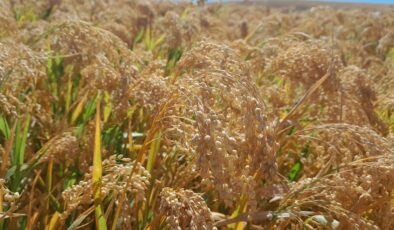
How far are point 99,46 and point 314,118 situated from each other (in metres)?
0.95

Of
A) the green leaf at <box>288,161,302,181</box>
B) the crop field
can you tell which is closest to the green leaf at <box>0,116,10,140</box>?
the crop field

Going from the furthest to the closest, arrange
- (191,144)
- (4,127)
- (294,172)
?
(294,172) < (4,127) < (191,144)

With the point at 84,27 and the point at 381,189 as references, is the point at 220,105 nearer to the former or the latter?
the point at 381,189

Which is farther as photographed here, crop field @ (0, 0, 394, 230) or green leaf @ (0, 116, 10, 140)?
green leaf @ (0, 116, 10, 140)

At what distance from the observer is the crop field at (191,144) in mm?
1396

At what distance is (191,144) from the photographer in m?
1.35

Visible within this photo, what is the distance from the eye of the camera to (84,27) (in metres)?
2.40

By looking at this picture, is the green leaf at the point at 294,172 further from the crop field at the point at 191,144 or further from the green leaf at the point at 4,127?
the green leaf at the point at 4,127

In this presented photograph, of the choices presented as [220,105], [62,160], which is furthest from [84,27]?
[220,105]

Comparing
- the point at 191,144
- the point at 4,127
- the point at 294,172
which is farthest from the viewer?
the point at 294,172

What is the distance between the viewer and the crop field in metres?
1.40

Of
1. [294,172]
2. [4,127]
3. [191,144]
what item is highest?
[191,144]

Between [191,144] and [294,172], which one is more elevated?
[191,144]

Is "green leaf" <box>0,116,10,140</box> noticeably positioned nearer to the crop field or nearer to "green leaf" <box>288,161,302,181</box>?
the crop field
